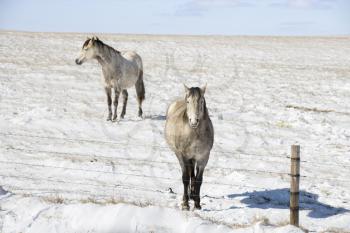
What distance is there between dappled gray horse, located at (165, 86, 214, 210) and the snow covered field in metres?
0.50

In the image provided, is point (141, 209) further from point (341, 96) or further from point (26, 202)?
point (341, 96)

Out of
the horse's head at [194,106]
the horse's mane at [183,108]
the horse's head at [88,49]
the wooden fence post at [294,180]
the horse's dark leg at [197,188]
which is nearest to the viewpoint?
the wooden fence post at [294,180]

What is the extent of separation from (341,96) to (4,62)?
61.5 feet

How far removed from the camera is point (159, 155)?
12102 millimetres

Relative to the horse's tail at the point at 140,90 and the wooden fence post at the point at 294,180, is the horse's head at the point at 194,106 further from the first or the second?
the horse's tail at the point at 140,90

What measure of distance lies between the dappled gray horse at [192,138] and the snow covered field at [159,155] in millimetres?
499

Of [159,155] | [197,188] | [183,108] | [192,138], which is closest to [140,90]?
[159,155]

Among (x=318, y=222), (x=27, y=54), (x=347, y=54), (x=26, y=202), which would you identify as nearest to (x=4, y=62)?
(x=27, y=54)

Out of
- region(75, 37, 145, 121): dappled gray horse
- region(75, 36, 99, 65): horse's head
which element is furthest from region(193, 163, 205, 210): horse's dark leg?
region(75, 36, 99, 65): horse's head

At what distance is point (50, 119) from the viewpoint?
605 inches

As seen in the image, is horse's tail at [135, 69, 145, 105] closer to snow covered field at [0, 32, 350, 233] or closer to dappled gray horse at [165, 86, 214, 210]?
snow covered field at [0, 32, 350, 233]

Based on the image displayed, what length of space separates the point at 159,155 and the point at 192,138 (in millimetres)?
4134

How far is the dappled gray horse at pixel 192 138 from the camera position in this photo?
7680mm

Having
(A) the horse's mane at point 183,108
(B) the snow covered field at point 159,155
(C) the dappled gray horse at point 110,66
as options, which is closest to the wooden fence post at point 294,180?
(B) the snow covered field at point 159,155
